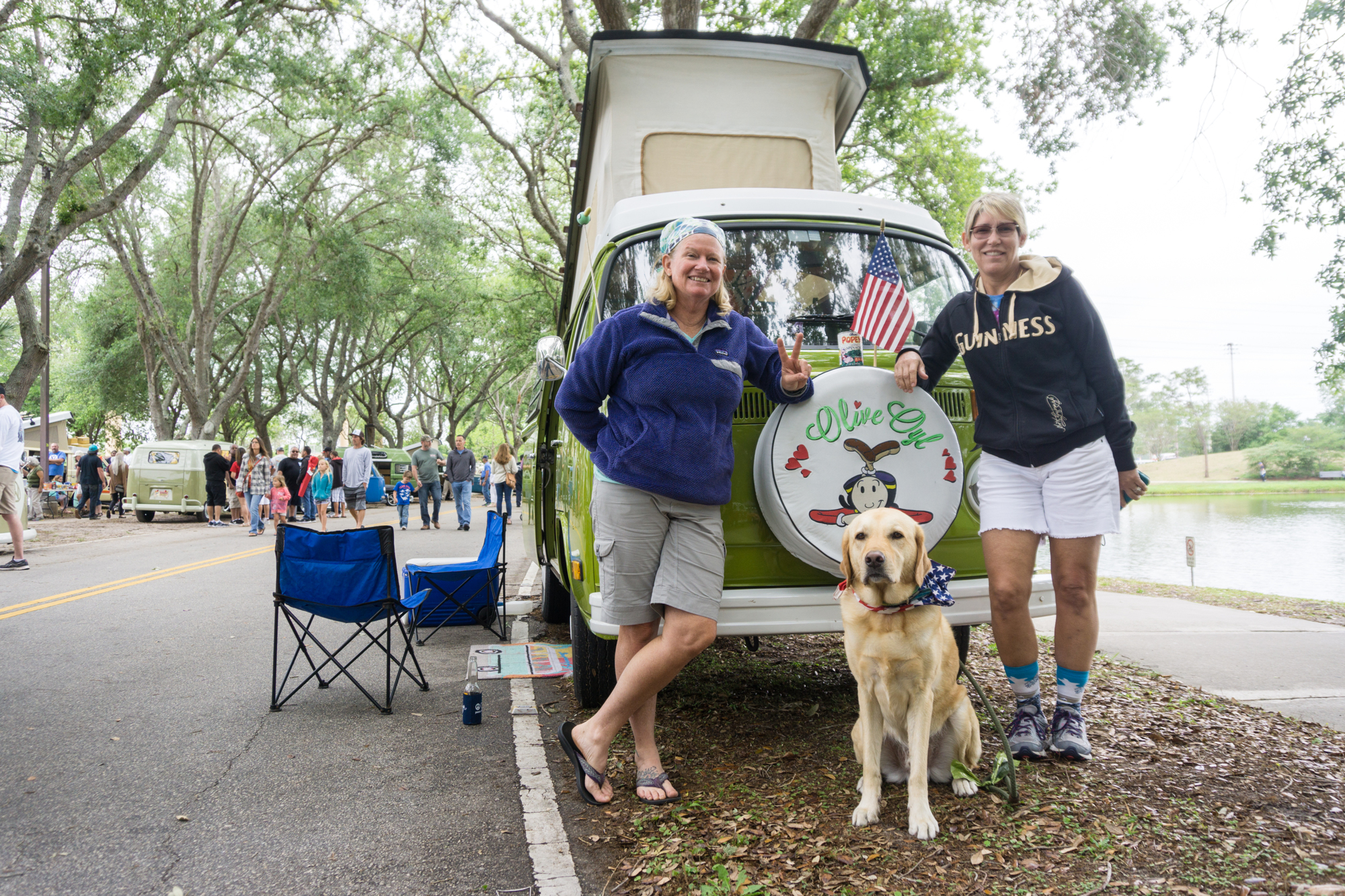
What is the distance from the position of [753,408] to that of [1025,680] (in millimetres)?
1645

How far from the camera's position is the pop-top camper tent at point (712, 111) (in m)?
6.18

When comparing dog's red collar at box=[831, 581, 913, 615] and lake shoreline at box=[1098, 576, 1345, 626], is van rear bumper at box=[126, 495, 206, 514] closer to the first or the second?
lake shoreline at box=[1098, 576, 1345, 626]

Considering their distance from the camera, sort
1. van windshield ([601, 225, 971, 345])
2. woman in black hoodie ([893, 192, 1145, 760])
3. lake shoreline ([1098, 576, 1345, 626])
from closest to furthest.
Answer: woman in black hoodie ([893, 192, 1145, 760])
van windshield ([601, 225, 971, 345])
lake shoreline ([1098, 576, 1345, 626])

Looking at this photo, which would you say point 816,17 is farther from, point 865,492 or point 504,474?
point 865,492

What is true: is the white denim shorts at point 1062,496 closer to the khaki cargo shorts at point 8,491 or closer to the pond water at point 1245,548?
the pond water at point 1245,548

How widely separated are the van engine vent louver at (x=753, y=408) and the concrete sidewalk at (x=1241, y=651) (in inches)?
129

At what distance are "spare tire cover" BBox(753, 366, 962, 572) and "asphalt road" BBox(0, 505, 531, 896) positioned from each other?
1620mm

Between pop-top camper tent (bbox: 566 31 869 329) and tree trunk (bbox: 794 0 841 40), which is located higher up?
tree trunk (bbox: 794 0 841 40)

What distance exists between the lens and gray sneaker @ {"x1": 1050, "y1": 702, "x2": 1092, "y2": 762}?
3.61m

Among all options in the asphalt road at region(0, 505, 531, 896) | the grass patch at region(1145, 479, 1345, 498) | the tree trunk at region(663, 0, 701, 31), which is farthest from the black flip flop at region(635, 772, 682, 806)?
the grass patch at region(1145, 479, 1345, 498)

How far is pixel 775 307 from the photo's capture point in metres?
4.32

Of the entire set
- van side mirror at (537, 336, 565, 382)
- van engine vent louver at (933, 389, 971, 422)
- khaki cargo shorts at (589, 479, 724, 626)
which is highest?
van side mirror at (537, 336, 565, 382)

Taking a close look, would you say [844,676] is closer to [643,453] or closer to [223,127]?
[643,453]

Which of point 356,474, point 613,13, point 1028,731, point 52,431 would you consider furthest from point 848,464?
point 52,431
